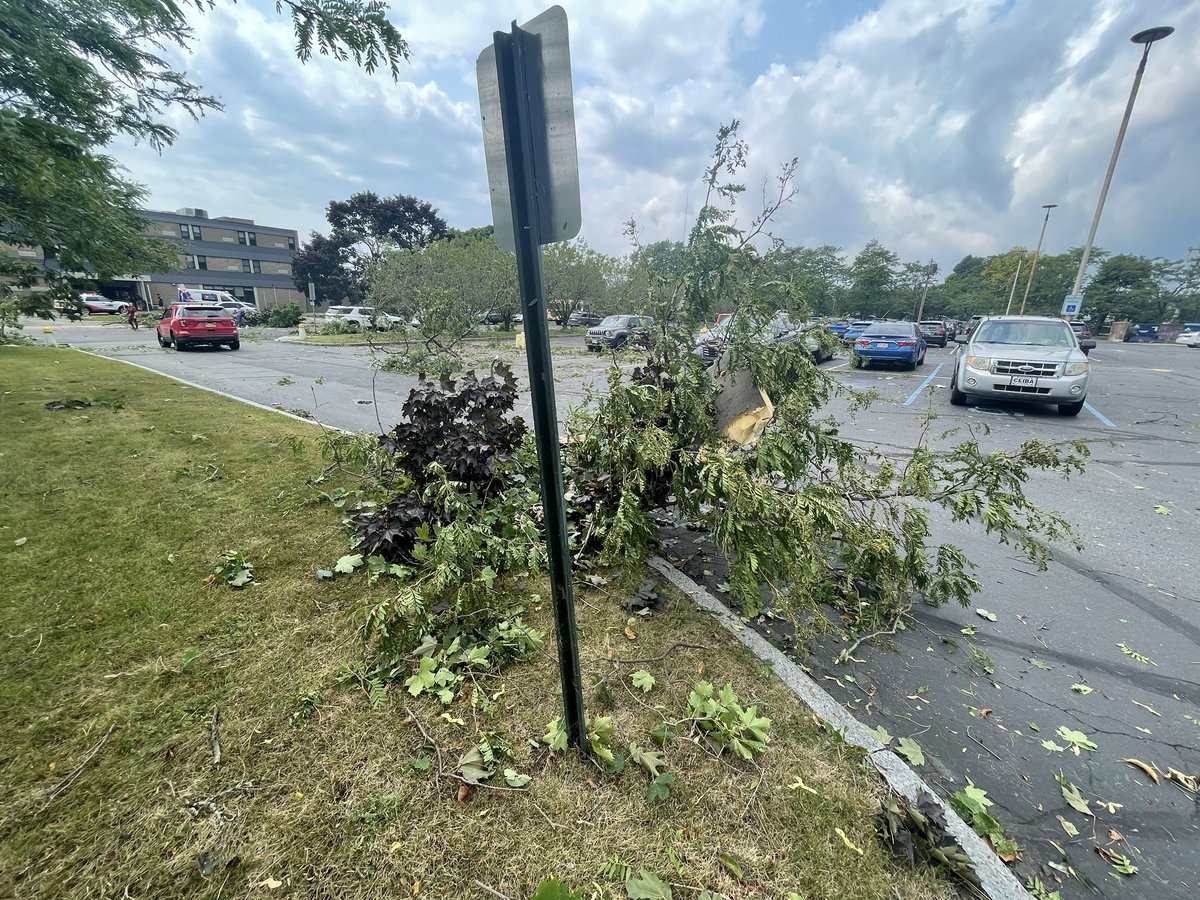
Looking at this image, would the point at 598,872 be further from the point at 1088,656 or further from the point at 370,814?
the point at 1088,656

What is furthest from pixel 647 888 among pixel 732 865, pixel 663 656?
pixel 663 656

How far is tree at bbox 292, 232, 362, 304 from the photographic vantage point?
50.7 m

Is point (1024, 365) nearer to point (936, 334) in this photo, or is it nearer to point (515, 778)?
point (515, 778)

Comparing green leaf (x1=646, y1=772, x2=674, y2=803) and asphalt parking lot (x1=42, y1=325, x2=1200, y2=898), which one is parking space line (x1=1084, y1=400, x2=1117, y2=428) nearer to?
asphalt parking lot (x1=42, y1=325, x2=1200, y2=898)

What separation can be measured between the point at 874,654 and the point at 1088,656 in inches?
45.0

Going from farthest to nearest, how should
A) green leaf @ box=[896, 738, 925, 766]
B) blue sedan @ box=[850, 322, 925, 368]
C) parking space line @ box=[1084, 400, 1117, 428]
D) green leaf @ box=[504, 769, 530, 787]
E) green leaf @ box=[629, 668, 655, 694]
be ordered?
blue sedan @ box=[850, 322, 925, 368], parking space line @ box=[1084, 400, 1117, 428], green leaf @ box=[629, 668, 655, 694], green leaf @ box=[896, 738, 925, 766], green leaf @ box=[504, 769, 530, 787]

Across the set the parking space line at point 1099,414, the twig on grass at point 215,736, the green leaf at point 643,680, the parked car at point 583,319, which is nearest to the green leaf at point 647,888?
the green leaf at point 643,680

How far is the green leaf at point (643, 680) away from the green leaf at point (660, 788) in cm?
46

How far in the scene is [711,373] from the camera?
12.0 feet

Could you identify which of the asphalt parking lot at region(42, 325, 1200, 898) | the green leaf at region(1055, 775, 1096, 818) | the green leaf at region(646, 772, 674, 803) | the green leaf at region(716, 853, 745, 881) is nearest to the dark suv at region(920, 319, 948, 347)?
the asphalt parking lot at region(42, 325, 1200, 898)

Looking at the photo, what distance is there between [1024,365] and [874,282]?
63781 millimetres

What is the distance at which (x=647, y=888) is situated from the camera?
1.53 m

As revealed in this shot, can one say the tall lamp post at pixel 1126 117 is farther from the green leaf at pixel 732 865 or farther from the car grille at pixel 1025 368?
the green leaf at pixel 732 865

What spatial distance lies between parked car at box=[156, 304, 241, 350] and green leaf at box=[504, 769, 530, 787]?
21880 millimetres
